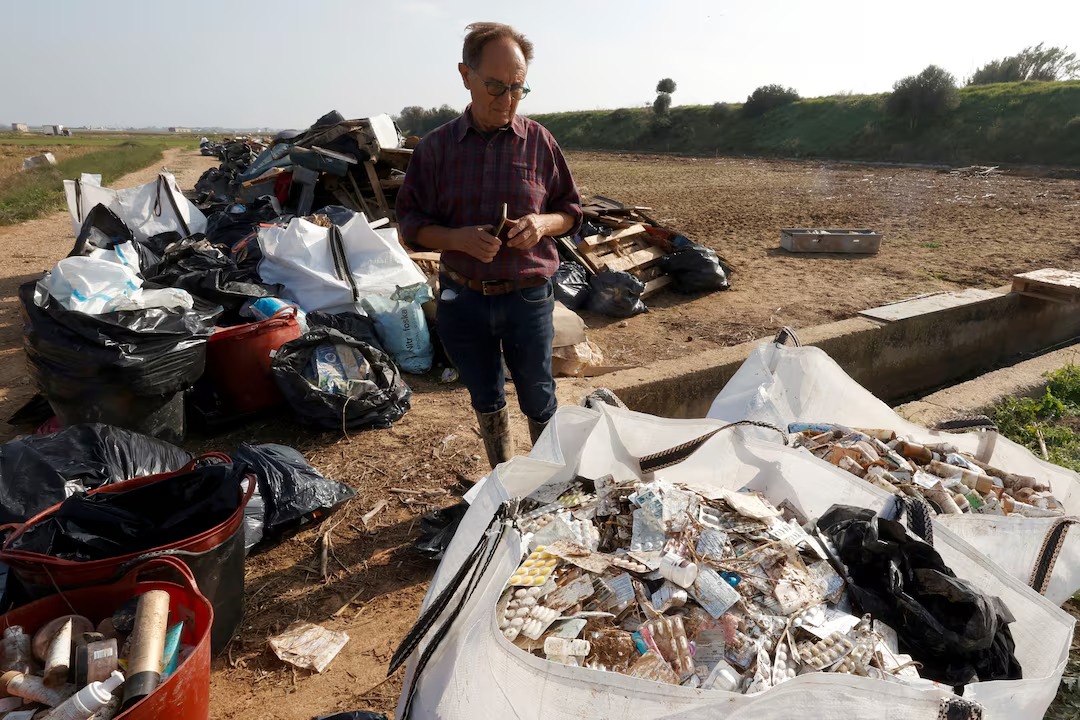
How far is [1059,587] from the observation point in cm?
185

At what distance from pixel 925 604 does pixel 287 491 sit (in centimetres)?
236

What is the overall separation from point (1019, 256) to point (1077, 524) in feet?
25.4

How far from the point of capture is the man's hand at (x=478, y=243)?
2133mm

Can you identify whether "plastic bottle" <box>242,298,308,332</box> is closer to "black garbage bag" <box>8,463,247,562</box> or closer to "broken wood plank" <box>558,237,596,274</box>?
"black garbage bag" <box>8,463,247,562</box>

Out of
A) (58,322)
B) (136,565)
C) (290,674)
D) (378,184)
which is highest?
(378,184)

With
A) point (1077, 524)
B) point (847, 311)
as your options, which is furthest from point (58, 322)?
point (847, 311)

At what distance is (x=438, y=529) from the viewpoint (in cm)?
267

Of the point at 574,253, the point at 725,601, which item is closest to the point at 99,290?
the point at 725,601

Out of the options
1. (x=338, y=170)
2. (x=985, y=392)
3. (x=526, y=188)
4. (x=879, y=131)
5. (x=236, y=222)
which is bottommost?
(x=985, y=392)

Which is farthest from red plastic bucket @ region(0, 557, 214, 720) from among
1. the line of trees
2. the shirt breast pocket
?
the line of trees

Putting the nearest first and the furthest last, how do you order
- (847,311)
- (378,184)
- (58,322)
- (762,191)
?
1. (58,322)
2. (847,311)
3. (378,184)
4. (762,191)

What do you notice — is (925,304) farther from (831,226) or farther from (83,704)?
(83,704)

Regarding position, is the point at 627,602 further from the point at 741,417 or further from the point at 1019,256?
the point at 1019,256

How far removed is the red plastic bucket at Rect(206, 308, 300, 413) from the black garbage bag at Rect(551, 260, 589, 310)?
3.07 meters
